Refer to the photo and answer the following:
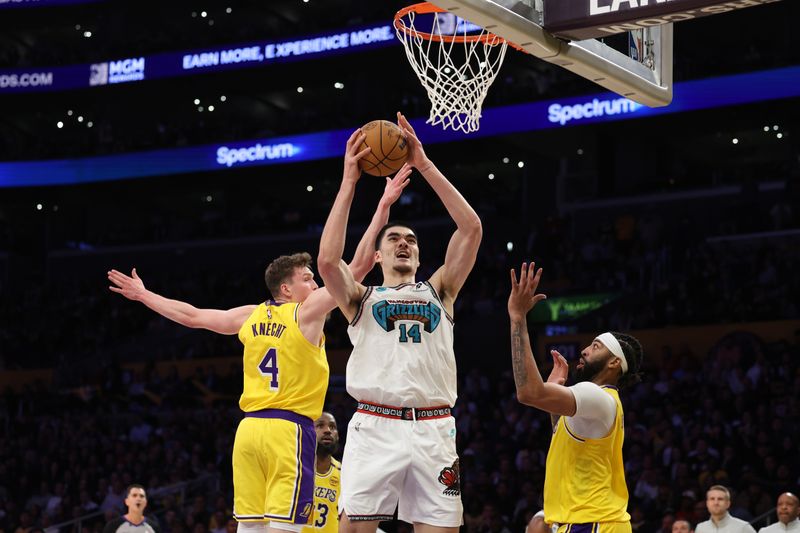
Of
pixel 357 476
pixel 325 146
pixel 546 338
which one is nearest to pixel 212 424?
pixel 546 338

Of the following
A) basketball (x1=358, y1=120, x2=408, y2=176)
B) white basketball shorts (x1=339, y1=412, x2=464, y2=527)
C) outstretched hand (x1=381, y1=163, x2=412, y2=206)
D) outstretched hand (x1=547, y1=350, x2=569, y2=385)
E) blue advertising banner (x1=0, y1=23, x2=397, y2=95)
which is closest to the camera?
white basketball shorts (x1=339, y1=412, x2=464, y2=527)

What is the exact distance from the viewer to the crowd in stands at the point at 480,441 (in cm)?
1437

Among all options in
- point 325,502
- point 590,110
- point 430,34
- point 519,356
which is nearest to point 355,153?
point 519,356

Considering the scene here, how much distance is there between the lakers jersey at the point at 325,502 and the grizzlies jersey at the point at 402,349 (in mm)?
2859

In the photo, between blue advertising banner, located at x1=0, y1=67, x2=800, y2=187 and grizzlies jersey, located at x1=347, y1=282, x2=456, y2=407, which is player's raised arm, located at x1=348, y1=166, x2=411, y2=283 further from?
blue advertising banner, located at x1=0, y1=67, x2=800, y2=187

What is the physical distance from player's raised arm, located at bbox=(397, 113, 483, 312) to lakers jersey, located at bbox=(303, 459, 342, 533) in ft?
9.82

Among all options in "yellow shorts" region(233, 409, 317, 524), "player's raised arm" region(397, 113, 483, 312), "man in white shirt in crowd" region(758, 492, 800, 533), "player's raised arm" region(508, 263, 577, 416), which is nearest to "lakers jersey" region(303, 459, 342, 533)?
"yellow shorts" region(233, 409, 317, 524)

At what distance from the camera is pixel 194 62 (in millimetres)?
31594

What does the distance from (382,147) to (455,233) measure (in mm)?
630

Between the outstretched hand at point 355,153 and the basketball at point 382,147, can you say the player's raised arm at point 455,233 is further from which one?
the outstretched hand at point 355,153

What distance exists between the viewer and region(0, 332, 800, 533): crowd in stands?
14.4 m

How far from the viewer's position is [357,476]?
590 centimetres

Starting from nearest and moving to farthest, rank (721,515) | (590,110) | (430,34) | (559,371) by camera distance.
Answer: (559,371) → (430,34) → (721,515) → (590,110)

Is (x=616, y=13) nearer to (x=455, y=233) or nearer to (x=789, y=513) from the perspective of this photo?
(x=455, y=233)
